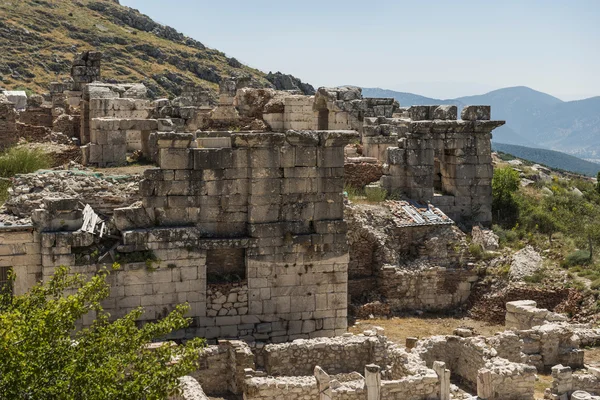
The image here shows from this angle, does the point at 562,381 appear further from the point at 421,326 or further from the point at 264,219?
the point at 264,219

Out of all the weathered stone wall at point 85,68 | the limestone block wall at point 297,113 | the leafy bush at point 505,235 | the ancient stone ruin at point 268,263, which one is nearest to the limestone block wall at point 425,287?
the ancient stone ruin at point 268,263

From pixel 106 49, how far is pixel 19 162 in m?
51.7

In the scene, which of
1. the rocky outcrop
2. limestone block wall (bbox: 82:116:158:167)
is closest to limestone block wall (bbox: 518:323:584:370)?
limestone block wall (bbox: 82:116:158:167)

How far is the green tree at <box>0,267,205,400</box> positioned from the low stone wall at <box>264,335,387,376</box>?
4.06 metres

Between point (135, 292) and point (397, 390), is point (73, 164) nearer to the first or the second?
point (135, 292)

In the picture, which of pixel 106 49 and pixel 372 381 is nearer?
pixel 372 381

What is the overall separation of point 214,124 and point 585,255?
33.5 feet

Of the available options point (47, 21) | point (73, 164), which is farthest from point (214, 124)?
point (47, 21)

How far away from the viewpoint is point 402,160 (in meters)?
23.2

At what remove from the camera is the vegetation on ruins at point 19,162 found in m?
18.4

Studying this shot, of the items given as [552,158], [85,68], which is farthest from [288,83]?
[552,158]

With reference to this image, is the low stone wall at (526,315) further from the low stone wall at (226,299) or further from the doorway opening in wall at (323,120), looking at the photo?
the doorway opening in wall at (323,120)

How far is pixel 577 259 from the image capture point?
21.1 m

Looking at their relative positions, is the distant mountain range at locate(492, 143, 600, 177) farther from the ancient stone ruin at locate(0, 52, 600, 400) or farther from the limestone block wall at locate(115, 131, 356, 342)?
the limestone block wall at locate(115, 131, 356, 342)
